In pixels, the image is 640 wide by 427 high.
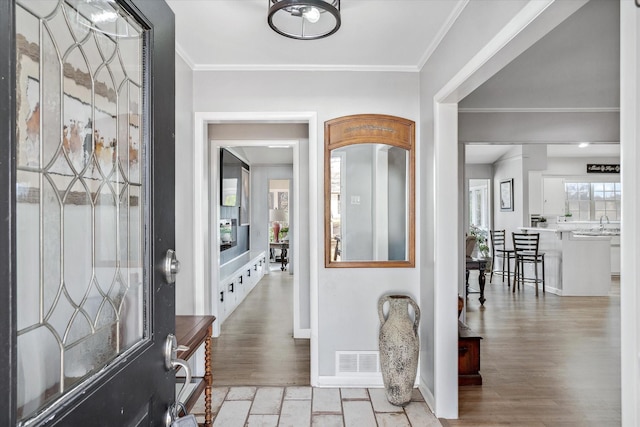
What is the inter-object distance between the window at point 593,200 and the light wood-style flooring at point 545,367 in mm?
4517

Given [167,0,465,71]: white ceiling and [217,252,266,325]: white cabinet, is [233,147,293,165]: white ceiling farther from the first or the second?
[167,0,465,71]: white ceiling

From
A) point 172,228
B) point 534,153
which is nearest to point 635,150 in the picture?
point 172,228

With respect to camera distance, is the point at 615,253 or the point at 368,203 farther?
the point at 615,253

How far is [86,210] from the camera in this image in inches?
33.3

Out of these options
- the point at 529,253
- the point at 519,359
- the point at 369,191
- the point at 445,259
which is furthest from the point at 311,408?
the point at 529,253

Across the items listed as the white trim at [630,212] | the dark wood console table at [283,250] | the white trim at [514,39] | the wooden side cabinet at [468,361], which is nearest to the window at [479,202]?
the dark wood console table at [283,250]

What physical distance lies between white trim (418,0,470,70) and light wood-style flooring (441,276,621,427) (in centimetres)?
248

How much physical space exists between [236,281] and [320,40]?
149 inches

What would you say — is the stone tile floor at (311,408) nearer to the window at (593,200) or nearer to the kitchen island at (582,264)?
the kitchen island at (582,264)

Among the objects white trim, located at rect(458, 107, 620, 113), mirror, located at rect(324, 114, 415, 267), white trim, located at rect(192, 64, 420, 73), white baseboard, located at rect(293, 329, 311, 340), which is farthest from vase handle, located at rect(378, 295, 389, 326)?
white trim, located at rect(458, 107, 620, 113)

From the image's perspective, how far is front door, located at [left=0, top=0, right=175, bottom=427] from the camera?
629mm

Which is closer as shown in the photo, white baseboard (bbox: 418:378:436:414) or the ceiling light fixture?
the ceiling light fixture

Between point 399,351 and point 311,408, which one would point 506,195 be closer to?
point 399,351

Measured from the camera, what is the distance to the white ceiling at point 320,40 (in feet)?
7.39
